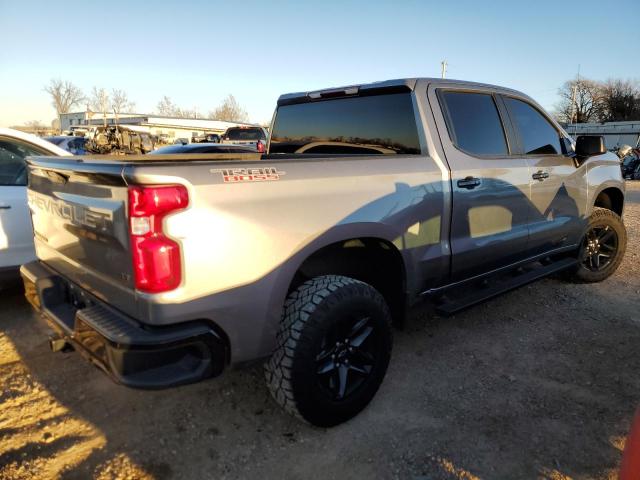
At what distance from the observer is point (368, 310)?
8.21 ft

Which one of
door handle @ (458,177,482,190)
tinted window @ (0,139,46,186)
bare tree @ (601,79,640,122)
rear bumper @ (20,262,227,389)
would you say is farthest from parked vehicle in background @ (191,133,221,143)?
bare tree @ (601,79,640,122)

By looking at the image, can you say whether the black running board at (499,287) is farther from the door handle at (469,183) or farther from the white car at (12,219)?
the white car at (12,219)

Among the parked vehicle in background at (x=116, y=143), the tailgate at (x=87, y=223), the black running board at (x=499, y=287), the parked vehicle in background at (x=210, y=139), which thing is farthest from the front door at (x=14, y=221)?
the parked vehicle in background at (x=210, y=139)

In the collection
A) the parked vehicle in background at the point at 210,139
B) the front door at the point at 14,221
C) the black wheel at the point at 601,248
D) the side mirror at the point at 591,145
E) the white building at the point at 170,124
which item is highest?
the white building at the point at 170,124

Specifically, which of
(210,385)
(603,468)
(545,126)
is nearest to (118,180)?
(210,385)

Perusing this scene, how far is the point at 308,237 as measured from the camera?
7.48ft

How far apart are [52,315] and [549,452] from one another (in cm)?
272

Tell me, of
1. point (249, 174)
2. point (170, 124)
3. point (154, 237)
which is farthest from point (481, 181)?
point (170, 124)

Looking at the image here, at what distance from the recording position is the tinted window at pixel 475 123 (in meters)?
3.17

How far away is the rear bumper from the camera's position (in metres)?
1.91

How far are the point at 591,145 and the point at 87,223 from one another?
4.00 meters

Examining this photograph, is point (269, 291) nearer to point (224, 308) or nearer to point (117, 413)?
point (224, 308)

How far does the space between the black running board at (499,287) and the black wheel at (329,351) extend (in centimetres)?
64

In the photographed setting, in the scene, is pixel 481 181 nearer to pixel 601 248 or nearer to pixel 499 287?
pixel 499 287
